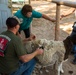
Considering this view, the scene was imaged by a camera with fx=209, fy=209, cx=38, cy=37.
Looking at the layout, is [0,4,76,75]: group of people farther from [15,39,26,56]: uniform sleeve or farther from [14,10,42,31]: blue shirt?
[14,10,42,31]: blue shirt

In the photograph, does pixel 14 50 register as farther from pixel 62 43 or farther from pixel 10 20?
pixel 62 43

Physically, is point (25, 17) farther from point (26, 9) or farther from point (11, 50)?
point (11, 50)

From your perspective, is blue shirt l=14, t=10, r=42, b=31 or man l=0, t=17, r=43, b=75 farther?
blue shirt l=14, t=10, r=42, b=31

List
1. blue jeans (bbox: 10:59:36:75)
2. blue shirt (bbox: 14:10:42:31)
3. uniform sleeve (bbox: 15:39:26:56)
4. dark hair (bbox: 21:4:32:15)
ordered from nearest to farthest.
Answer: uniform sleeve (bbox: 15:39:26:56)
blue jeans (bbox: 10:59:36:75)
dark hair (bbox: 21:4:32:15)
blue shirt (bbox: 14:10:42:31)

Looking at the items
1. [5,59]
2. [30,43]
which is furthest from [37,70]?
[5,59]

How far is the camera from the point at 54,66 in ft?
14.0

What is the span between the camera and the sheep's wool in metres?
3.94

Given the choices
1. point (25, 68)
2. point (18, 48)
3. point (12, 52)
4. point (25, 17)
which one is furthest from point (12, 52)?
point (25, 17)

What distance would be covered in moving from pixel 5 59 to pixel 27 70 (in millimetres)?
644

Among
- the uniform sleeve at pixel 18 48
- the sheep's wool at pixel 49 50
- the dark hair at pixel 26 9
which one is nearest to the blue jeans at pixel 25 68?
the sheep's wool at pixel 49 50

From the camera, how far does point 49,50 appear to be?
13.1 feet

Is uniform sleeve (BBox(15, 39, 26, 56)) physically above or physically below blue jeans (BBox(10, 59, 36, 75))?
above

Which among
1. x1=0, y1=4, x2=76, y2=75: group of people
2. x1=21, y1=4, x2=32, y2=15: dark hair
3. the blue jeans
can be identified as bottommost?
the blue jeans

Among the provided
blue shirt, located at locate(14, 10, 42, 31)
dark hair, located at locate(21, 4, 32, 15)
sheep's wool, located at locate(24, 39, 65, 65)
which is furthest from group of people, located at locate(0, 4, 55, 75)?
blue shirt, located at locate(14, 10, 42, 31)
